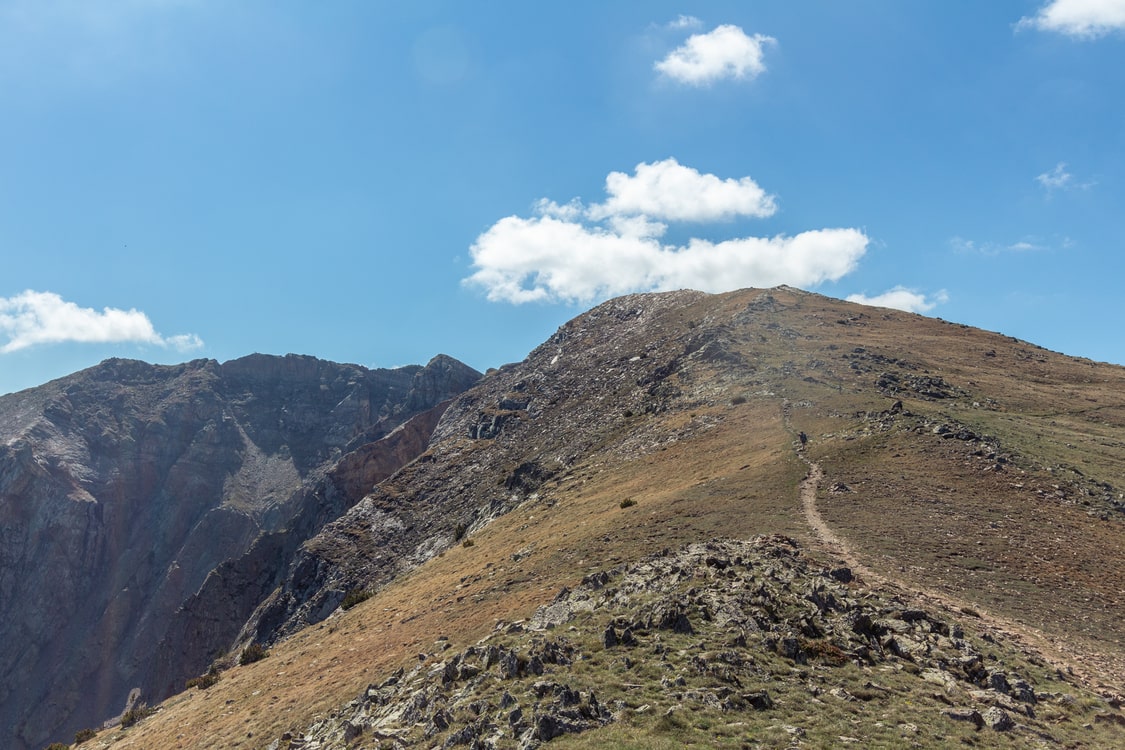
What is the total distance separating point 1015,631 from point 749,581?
31.5 feet

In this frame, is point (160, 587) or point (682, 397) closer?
point (682, 397)

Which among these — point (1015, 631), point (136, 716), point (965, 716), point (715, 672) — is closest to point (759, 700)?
point (715, 672)

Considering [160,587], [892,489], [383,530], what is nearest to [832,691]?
[892,489]

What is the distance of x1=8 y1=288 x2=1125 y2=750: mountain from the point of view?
1758cm

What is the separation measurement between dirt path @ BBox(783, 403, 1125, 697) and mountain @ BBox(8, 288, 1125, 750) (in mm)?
150

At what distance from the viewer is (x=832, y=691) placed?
58.1 feet

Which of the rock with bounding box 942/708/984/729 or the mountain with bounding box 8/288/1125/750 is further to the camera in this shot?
the mountain with bounding box 8/288/1125/750

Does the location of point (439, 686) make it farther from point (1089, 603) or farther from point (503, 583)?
point (1089, 603)

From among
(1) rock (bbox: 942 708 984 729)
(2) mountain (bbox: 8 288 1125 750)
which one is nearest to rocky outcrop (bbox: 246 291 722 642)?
(2) mountain (bbox: 8 288 1125 750)

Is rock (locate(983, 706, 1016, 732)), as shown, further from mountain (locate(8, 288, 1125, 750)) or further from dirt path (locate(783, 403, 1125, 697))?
dirt path (locate(783, 403, 1125, 697))

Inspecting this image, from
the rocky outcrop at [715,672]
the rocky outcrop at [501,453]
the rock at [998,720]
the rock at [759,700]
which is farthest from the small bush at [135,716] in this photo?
the rock at [998,720]

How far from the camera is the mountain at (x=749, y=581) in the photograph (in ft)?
57.7

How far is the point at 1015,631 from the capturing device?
79.8 feet

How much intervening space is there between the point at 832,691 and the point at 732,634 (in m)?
3.18
